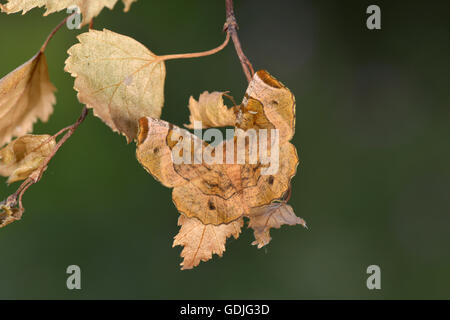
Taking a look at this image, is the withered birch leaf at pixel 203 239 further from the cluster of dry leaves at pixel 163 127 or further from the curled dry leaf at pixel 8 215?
the curled dry leaf at pixel 8 215

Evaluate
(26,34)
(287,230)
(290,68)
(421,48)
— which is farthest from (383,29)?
(26,34)

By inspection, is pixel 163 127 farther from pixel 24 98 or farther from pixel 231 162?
pixel 24 98

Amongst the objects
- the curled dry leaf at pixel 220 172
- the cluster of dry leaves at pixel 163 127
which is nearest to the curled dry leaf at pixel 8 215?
the cluster of dry leaves at pixel 163 127

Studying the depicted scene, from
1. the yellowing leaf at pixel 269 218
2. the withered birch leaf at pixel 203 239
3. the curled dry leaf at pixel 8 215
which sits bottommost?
the withered birch leaf at pixel 203 239

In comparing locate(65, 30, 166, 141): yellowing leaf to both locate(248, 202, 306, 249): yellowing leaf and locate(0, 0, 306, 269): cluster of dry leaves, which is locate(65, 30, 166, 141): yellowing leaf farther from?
locate(248, 202, 306, 249): yellowing leaf

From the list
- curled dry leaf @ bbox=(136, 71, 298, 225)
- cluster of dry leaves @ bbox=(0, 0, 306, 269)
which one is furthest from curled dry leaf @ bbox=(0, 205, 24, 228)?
curled dry leaf @ bbox=(136, 71, 298, 225)

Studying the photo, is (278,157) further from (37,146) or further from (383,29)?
(383,29)
